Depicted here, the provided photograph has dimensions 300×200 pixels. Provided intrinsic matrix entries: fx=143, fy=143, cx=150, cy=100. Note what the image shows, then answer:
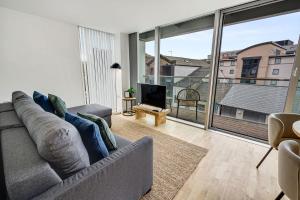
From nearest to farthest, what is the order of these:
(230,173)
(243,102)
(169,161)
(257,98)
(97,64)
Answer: (230,173), (169,161), (257,98), (243,102), (97,64)

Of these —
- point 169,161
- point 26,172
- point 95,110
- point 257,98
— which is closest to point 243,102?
point 257,98

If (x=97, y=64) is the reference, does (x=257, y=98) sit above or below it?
below

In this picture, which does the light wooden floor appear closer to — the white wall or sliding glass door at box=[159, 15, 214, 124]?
sliding glass door at box=[159, 15, 214, 124]

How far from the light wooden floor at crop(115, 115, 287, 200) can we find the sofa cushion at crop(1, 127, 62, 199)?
1242 millimetres

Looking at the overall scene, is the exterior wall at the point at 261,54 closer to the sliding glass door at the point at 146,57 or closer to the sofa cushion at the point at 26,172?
the sliding glass door at the point at 146,57

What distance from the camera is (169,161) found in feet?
6.66

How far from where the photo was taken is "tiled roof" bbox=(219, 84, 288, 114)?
2.66 metres

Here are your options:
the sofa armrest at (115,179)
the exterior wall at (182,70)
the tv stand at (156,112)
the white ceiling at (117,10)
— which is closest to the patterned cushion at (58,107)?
the sofa armrest at (115,179)

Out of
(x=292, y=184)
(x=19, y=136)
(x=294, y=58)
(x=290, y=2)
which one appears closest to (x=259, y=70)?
(x=294, y=58)

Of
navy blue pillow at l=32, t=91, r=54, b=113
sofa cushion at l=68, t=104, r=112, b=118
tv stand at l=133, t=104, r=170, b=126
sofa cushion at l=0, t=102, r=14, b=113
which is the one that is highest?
navy blue pillow at l=32, t=91, r=54, b=113

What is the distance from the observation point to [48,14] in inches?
107

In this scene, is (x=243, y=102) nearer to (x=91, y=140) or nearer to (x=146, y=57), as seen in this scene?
(x=146, y=57)

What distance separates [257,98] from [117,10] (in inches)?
127

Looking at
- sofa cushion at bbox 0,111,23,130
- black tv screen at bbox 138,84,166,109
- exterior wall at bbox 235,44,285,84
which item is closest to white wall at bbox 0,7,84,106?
sofa cushion at bbox 0,111,23,130
